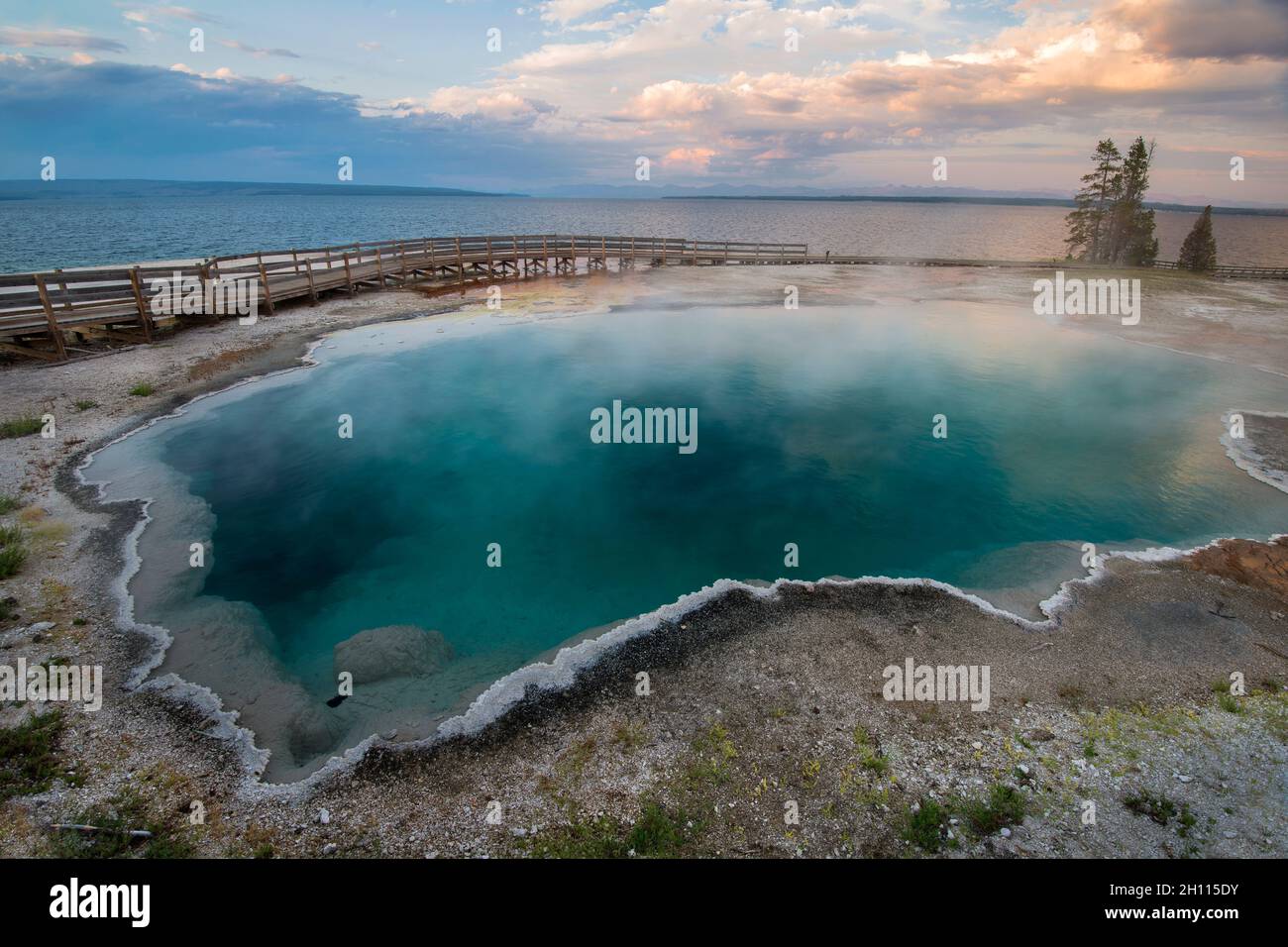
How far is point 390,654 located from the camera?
9336mm

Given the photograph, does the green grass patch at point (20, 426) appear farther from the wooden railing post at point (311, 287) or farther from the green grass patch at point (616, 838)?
the green grass patch at point (616, 838)

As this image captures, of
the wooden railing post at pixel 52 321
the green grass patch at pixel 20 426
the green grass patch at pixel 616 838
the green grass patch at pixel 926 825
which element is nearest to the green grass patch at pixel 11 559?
the green grass patch at pixel 20 426

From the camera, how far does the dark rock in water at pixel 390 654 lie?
29.9 ft

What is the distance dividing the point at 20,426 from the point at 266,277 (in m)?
14.9

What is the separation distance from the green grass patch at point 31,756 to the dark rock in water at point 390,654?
9.99 ft

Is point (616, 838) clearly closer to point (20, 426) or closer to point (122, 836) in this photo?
point (122, 836)

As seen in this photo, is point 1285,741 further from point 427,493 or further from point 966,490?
point 427,493

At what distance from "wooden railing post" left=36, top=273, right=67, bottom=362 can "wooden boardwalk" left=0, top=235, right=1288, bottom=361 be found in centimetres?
3

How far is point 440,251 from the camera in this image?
40.3 metres

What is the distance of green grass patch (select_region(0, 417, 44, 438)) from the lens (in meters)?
15.3

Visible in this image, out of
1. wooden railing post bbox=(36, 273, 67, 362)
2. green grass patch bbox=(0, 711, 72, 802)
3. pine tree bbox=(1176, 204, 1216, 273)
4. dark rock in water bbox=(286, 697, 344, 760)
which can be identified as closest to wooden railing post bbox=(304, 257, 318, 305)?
wooden railing post bbox=(36, 273, 67, 362)

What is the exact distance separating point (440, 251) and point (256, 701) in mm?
37324

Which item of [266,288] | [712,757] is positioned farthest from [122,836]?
[266,288]

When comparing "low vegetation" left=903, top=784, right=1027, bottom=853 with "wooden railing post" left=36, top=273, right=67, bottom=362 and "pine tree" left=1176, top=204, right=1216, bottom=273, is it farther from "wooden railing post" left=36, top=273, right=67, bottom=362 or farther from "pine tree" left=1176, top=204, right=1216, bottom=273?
"pine tree" left=1176, top=204, right=1216, bottom=273
